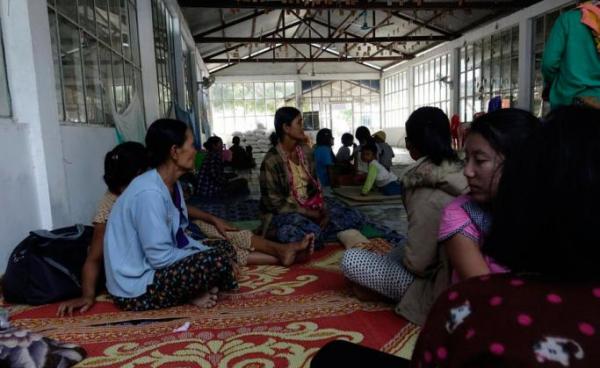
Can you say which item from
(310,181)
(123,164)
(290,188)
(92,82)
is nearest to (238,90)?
(92,82)

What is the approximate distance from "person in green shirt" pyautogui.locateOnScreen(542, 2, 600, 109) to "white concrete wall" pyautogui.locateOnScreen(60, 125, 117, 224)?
2850mm

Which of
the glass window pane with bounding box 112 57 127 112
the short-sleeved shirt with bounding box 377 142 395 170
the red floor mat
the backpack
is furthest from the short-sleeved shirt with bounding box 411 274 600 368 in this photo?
the short-sleeved shirt with bounding box 377 142 395 170

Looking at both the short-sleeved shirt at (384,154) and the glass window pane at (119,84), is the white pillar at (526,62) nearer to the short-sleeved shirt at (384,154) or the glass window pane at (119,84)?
the short-sleeved shirt at (384,154)

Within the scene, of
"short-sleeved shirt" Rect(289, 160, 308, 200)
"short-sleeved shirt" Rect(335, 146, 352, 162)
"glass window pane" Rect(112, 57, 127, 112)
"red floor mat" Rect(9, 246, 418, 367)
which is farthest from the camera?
"short-sleeved shirt" Rect(335, 146, 352, 162)

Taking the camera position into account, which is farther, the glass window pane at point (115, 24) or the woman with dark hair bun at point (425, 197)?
the glass window pane at point (115, 24)

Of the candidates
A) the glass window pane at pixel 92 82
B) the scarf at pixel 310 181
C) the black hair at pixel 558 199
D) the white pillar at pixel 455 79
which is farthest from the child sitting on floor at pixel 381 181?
the white pillar at pixel 455 79

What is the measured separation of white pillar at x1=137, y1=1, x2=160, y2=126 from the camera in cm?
550

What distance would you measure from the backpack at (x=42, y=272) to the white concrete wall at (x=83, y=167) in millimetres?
824

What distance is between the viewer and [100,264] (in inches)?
84.9

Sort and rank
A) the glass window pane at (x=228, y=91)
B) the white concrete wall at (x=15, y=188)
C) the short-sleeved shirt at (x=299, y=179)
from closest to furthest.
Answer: the white concrete wall at (x=15, y=188), the short-sleeved shirt at (x=299, y=179), the glass window pane at (x=228, y=91)

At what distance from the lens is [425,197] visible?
1.68 m

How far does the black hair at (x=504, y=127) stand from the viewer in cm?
115

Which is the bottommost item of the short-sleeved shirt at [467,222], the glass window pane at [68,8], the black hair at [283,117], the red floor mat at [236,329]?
the red floor mat at [236,329]

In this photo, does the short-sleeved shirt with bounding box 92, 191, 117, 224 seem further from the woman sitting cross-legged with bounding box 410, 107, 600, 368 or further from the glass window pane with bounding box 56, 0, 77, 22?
the woman sitting cross-legged with bounding box 410, 107, 600, 368
